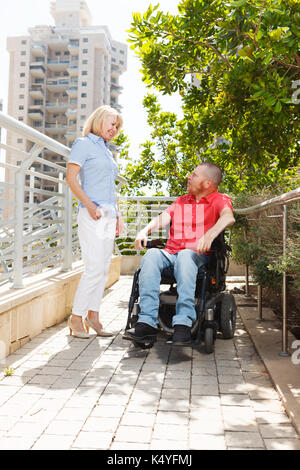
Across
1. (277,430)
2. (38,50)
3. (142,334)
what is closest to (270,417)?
(277,430)

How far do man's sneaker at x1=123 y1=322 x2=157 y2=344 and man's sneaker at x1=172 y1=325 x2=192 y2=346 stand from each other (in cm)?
18

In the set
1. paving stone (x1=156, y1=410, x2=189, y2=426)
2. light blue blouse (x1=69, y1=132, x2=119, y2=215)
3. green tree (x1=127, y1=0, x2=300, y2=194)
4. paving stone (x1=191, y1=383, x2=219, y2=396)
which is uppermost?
green tree (x1=127, y1=0, x2=300, y2=194)

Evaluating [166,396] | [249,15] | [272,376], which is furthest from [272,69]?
[166,396]

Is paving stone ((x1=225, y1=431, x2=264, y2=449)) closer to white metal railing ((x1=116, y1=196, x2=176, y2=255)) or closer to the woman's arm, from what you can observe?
the woman's arm

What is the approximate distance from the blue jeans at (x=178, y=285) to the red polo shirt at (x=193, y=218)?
0.97 feet

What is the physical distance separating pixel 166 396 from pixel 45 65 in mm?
81146

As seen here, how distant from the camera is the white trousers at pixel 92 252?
12.6 feet

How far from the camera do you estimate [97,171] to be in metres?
3.84

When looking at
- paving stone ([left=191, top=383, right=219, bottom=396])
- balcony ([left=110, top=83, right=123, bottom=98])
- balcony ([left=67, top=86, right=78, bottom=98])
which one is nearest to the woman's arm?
paving stone ([left=191, top=383, right=219, bottom=396])

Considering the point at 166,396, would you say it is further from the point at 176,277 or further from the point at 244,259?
the point at 244,259

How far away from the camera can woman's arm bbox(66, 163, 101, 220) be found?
12.1 ft

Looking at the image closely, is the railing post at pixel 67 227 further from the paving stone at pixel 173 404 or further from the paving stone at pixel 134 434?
the paving stone at pixel 134 434

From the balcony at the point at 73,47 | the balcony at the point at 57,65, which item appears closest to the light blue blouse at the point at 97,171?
the balcony at the point at 73,47

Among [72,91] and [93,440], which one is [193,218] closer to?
[93,440]
